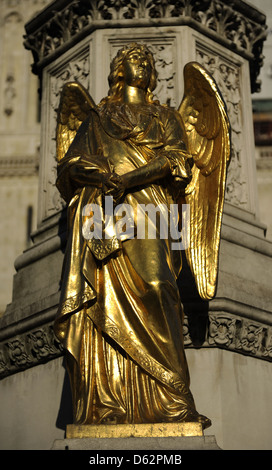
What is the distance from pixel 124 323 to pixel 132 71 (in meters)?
2.30

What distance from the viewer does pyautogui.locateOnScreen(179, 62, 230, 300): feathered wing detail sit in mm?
6945

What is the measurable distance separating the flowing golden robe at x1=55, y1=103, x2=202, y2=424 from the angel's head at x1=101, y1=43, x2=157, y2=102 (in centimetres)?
85

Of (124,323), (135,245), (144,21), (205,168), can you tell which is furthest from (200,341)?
(144,21)

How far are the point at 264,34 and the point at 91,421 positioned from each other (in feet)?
18.7

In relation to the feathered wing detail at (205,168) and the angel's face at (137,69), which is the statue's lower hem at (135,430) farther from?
the angel's face at (137,69)

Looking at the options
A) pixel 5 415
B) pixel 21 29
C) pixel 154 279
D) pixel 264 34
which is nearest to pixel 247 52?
pixel 264 34

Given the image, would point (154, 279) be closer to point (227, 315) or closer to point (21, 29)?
point (227, 315)

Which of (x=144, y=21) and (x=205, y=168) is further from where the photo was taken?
(x=144, y=21)

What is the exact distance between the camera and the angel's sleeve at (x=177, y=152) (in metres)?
6.79

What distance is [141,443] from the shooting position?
566cm

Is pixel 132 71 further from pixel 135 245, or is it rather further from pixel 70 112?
pixel 135 245

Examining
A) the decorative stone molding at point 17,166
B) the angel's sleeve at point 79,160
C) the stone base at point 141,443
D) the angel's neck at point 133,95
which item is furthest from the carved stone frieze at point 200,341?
the decorative stone molding at point 17,166

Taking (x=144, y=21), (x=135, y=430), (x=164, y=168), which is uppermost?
(x=144, y=21)

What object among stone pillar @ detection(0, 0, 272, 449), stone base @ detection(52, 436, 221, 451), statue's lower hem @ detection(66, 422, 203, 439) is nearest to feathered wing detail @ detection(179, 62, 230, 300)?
stone pillar @ detection(0, 0, 272, 449)
